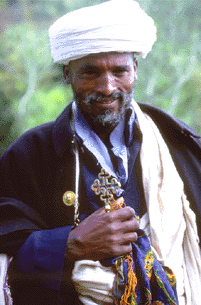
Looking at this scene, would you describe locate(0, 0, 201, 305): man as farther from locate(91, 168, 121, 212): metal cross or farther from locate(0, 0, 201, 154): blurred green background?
locate(0, 0, 201, 154): blurred green background

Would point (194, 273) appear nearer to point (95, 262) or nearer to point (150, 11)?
point (95, 262)

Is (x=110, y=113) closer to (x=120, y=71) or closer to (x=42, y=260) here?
(x=120, y=71)

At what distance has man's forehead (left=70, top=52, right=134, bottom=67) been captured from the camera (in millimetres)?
1632

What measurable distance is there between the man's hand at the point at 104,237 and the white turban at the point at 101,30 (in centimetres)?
78

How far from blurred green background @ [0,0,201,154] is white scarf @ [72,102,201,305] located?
108 inches

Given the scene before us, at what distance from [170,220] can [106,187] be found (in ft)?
1.17

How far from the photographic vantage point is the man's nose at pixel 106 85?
1614 mm

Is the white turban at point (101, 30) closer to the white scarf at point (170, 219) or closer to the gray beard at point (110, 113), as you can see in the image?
the gray beard at point (110, 113)

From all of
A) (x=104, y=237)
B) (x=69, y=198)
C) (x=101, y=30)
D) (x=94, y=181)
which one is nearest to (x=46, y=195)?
(x=69, y=198)

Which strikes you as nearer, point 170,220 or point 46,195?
point 170,220

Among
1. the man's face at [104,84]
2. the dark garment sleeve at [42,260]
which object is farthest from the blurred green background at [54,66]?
the dark garment sleeve at [42,260]

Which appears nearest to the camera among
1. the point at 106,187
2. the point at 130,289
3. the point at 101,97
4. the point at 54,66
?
the point at 130,289

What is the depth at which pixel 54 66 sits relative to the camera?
5531mm

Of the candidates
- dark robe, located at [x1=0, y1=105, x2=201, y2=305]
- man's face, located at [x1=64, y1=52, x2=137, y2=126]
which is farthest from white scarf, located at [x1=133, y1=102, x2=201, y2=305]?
man's face, located at [x1=64, y1=52, x2=137, y2=126]
